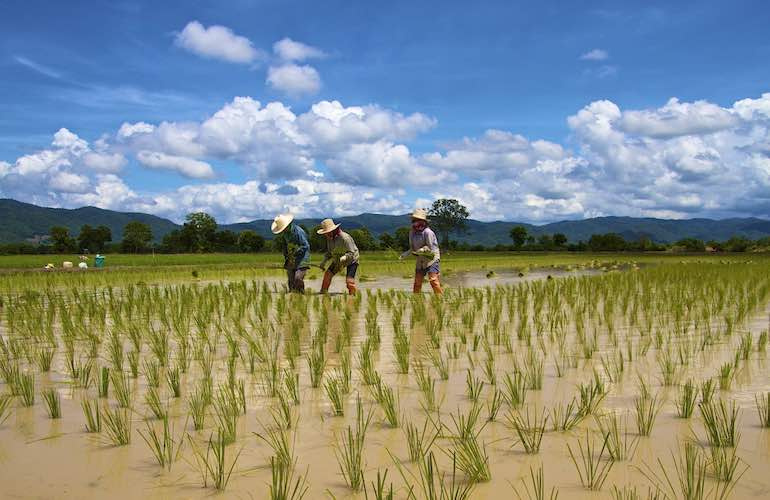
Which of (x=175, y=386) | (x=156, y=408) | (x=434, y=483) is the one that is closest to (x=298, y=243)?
(x=175, y=386)

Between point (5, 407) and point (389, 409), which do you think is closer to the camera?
point (389, 409)

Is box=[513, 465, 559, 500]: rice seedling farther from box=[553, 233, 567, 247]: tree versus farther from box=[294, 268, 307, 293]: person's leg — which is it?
box=[553, 233, 567, 247]: tree

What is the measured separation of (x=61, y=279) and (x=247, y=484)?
1283cm

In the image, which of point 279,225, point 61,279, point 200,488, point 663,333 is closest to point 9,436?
point 200,488

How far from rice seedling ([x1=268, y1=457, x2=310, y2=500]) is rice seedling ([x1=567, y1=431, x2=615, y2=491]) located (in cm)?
103

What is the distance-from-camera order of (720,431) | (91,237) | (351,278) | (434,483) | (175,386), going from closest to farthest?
(434,483), (720,431), (175,386), (351,278), (91,237)

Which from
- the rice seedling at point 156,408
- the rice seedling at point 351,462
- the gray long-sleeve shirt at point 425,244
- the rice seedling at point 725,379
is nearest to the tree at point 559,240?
the gray long-sleeve shirt at point 425,244

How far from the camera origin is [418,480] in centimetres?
233

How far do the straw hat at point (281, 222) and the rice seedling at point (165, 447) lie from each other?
6.36 meters

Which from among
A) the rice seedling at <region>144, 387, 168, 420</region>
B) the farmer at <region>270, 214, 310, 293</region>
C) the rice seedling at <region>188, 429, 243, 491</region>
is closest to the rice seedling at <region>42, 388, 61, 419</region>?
the rice seedling at <region>144, 387, 168, 420</region>

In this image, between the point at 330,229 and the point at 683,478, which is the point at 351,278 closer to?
the point at 330,229

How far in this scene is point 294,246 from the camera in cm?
918

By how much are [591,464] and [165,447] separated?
173 cm

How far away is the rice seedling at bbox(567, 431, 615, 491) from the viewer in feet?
7.38
